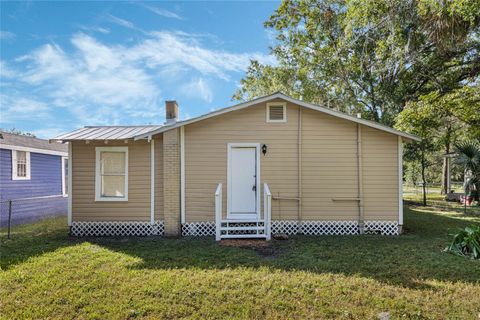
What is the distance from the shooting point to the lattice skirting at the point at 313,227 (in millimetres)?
7926

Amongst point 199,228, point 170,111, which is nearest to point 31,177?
point 170,111

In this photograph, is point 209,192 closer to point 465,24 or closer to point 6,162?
point 6,162

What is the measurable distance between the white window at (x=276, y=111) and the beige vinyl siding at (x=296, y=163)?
0.48ft

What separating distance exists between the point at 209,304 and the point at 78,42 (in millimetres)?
10295

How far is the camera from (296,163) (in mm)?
7969

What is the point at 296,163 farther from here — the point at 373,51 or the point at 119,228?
the point at 373,51

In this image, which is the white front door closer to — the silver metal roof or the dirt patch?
the dirt patch

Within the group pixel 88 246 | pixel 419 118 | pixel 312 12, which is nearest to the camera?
pixel 88 246

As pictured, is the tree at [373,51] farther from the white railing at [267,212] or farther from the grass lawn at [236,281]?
the white railing at [267,212]

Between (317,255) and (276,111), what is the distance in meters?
4.07

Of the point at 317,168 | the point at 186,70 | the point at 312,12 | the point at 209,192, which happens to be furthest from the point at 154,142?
the point at 312,12

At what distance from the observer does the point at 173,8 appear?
412 inches

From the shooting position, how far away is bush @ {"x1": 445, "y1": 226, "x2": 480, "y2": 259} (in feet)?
19.0

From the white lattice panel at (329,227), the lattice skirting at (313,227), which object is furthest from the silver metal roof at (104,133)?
the white lattice panel at (329,227)
